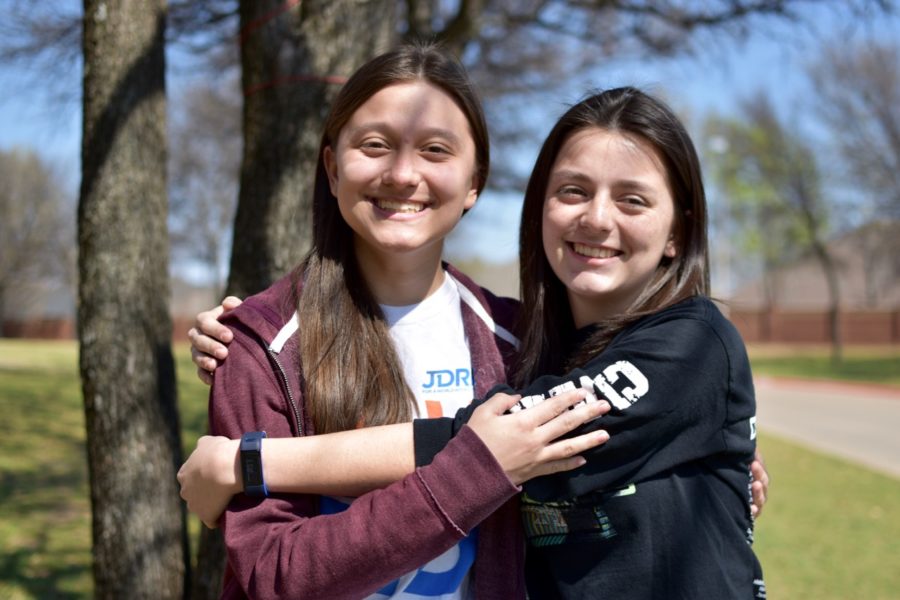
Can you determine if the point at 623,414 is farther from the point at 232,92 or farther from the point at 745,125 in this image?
the point at 745,125

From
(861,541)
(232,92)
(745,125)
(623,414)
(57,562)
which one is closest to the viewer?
(623,414)

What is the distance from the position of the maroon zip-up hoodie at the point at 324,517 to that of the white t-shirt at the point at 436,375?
0.05 m

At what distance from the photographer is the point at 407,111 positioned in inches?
75.2

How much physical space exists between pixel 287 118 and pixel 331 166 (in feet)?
4.42

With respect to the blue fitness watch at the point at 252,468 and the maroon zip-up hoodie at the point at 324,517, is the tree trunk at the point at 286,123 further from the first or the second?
the blue fitness watch at the point at 252,468

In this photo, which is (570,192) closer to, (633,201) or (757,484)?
(633,201)

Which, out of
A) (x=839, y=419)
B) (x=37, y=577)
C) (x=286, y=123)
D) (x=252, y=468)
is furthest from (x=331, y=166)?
(x=839, y=419)

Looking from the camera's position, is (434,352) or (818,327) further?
(818,327)

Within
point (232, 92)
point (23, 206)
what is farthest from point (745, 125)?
point (23, 206)

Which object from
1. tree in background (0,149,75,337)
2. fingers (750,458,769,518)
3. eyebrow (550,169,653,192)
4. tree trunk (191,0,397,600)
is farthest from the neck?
tree in background (0,149,75,337)

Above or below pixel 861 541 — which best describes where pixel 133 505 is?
above

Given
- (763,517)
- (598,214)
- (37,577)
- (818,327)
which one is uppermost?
(598,214)

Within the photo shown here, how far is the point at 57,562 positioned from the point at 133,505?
2383mm

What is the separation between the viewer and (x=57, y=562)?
17.2 ft
